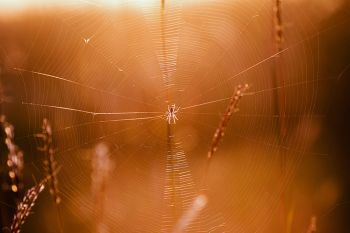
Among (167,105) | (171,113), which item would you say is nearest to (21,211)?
(171,113)

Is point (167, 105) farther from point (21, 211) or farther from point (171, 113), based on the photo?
point (21, 211)

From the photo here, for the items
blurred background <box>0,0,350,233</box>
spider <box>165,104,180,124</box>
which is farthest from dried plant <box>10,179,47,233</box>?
spider <box>165,104,180,124</box>

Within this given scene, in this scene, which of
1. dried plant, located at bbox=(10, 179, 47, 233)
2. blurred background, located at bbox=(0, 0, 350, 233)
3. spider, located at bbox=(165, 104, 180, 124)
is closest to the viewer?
dried plant, located at bbox=(10, 179, 47, 233)

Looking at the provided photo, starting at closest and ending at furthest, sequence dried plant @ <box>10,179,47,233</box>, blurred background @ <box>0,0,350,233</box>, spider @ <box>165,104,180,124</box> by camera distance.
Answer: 1. dried plant @ <box>10,179,47,233</box>
2. blurred background @ <box>0,0,350,233</box>
3. spider @ <box>165,104,180,124</box>

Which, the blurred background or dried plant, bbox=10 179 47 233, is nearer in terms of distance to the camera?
dried plant, bbox=10 179 47 233

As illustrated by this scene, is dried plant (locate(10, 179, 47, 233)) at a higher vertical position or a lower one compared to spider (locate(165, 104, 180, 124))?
lower

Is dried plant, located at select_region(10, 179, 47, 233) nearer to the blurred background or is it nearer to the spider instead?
the blurred background

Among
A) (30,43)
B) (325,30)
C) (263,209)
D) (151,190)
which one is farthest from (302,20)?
(30,43)

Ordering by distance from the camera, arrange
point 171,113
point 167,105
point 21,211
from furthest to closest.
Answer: point 167,105, point 171,113, point 21,211
